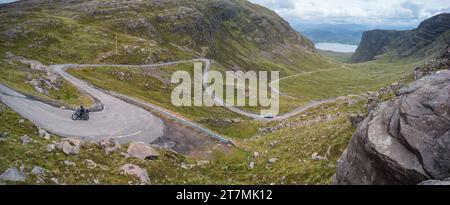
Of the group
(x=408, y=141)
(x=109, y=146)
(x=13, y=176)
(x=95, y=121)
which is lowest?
(x=95, y=121)

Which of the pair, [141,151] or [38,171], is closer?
[38,171]

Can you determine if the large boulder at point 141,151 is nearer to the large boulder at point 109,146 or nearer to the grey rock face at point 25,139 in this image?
the large boulder at point 109,146

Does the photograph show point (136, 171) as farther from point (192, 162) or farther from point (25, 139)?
point (192, 162)

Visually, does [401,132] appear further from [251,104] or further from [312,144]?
[251,104]

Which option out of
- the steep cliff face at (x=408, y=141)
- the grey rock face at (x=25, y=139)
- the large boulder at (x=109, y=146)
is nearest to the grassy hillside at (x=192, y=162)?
the grey rock face at (x=25, y=139)

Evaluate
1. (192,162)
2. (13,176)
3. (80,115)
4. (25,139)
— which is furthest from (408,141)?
(80,115)

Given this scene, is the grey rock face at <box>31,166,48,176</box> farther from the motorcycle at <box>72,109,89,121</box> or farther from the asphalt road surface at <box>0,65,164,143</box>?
the motorcycle at <box>72,109,89,121</box>

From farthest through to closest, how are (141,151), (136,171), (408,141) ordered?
1. (141,151)
2. (136,171)
3. (408,141)

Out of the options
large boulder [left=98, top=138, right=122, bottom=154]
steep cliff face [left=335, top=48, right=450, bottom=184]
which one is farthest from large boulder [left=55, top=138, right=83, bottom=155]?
steep cliff face [left=335, top=48, right=450, bottom=184]
